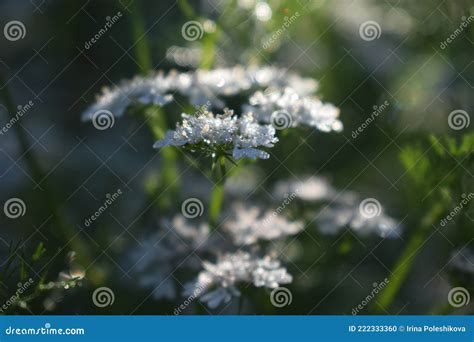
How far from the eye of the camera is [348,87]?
11.4ft

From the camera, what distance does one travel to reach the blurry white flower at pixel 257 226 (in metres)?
2.66

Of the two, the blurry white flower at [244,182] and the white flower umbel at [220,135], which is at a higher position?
the white flower umbel at [220,135]

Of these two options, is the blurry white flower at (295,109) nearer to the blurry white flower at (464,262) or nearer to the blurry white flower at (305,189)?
the blurry white flower at (305,189)

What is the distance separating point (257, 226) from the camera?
8.93 ft

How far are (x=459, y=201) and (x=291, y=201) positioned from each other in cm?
69

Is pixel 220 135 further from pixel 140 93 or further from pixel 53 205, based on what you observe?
pixel 53 205

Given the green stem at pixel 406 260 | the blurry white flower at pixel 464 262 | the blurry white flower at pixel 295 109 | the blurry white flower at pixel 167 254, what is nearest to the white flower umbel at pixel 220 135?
the blurry white flower at pixel 295 109

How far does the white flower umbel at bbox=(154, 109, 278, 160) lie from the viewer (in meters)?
2.26

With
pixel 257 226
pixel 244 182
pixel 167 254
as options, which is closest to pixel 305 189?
pixel 244 182

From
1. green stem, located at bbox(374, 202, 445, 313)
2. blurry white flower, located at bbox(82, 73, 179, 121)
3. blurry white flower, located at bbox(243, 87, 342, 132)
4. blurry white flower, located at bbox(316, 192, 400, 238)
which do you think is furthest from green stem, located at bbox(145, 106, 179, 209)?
green stem, located at bbox(374, 202, 445, 313)

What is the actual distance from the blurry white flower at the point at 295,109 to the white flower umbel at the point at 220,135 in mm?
205

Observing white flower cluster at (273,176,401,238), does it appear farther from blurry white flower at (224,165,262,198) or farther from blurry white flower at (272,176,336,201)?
blurry white flower at (224,165,262,198)

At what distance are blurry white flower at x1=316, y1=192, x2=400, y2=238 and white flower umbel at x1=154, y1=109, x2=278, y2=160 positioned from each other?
69 cm
